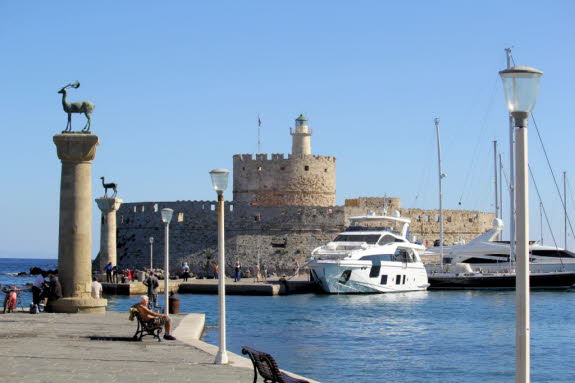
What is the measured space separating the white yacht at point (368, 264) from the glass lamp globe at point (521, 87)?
2808 centimetres

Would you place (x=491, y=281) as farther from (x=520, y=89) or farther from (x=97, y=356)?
(x=520, y=89)

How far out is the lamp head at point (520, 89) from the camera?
6008 millimetres

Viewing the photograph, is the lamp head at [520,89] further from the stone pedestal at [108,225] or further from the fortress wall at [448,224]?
the fortress wall at [448,224]

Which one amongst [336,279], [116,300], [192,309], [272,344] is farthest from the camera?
[336,279]

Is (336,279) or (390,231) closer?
(336,279)

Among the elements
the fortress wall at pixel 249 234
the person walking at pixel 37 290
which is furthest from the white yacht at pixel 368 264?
the person walking at pixel 37 290

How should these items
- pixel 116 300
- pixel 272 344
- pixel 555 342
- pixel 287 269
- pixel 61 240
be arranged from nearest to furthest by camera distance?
pixel 61 240, pixel 272 344, pixel 555 342, pixel 116 300, pixel 287 269

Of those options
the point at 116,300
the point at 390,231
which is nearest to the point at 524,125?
the point at 116,300

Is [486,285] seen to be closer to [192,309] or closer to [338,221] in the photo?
[338,221]

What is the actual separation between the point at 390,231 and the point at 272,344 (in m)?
18.4

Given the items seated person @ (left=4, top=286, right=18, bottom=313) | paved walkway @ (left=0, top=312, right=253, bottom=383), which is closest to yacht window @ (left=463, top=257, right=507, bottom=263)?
seated person @ (left=4, top=286, right=18, bottom=313)

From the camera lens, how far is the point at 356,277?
112ft

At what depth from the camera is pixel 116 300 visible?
29.6 metres

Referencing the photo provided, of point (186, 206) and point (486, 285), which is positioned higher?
point (186, 206)
